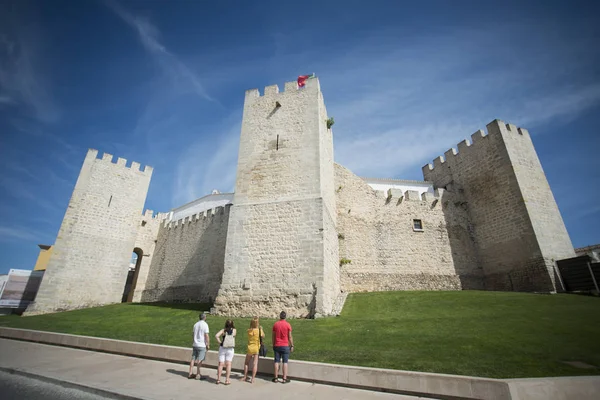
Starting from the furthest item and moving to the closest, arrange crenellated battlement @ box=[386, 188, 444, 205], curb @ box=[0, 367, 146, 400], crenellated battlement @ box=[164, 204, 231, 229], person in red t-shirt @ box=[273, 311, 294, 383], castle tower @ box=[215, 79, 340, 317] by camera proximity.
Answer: crenellated battlement @ box=[164, 204, 231, 229]
crenellated battlement @ box=[386, 188, 444, 205]
castle tower @ box=[215, 79, 340, 317]
person in red t-shirt @ box=[273, 311, 294, 383]
curb @ box=[0, 367, 146, 400]

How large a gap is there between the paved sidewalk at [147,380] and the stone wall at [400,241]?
1048cm

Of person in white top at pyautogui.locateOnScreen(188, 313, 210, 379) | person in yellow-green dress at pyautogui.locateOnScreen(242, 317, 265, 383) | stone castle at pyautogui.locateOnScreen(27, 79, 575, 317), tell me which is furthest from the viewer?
stone castle at pyautogui.locateOnScreen(27, 79, 575, 317)

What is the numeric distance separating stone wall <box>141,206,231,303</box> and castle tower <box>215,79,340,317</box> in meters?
6.60

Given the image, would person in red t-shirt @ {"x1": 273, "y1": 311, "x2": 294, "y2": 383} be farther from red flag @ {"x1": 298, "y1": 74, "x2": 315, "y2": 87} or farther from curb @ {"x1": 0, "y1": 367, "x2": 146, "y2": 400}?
red flag @ {"x1": 298, "y1": 74, "x2": 315, "y2": 87}

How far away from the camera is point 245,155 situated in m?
13.7

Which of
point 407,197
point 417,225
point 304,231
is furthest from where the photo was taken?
point 407,197

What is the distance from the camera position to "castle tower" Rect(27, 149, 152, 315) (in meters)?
18.1

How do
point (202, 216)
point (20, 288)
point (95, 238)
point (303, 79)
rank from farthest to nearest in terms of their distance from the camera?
point (202, 216) → point (95, 238) → point (20, 288) → point (303, 79)

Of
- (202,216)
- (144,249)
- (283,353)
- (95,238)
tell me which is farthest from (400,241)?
(95,238)

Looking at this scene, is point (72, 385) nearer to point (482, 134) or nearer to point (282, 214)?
point (282, 214)

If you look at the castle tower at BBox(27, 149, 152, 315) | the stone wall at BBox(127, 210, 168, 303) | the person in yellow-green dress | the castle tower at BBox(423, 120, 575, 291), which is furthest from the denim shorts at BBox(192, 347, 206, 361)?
the stone wall at BBox(127, 210, 168, 303)

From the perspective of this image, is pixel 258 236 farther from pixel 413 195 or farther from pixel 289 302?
pixel 413 195

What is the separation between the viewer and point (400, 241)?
1736cm

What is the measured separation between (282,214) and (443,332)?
682 cm
